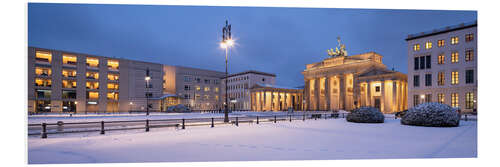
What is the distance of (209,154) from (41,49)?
55222 mm

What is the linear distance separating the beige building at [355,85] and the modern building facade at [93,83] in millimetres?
36839

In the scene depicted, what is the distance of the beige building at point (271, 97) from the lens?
6229 cm

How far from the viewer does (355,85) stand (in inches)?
2016

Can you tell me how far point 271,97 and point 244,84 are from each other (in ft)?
42.8

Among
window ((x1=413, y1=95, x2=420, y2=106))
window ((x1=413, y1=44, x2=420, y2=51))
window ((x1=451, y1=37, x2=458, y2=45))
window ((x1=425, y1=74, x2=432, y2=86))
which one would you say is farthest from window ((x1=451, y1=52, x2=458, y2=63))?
window ((x1=413, y1=95, x2=420, y2=106))

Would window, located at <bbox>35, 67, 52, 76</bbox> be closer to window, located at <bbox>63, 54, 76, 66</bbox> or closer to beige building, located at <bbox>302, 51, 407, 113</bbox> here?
window, located at <bbox>63, 54, 76, 66</bbox>

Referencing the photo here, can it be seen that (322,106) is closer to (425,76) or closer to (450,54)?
(425,76)

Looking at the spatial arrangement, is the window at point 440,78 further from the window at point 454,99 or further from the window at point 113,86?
the window at point 113,86

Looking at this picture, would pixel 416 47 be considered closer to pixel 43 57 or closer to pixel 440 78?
pixel 440 78

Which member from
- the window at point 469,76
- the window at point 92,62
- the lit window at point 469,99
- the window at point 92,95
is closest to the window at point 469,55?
Answer: the window at point 469,76

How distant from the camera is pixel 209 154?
22.1ft

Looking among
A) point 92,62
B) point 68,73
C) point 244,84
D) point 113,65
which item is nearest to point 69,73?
point 68,73

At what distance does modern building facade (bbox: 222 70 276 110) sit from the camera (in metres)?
71.4
